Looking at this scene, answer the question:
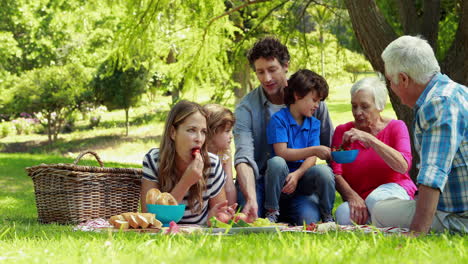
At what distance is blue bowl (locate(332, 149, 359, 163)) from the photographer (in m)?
4.22

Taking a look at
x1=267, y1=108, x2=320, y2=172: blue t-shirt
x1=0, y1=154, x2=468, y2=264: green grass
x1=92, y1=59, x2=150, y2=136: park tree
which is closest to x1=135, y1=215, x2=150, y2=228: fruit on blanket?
x1=0, y1=154, x2=468, y2=264: green grass

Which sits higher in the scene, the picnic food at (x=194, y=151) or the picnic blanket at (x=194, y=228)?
the picnic food at (x=194, y=151)

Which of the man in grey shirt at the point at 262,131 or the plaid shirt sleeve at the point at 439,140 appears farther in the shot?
the man in grey shirt at the point at 262,131

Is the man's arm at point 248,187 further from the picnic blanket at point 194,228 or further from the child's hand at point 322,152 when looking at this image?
the child's hand at point 322,152

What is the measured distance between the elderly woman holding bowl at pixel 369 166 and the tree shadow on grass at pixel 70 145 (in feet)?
49.8

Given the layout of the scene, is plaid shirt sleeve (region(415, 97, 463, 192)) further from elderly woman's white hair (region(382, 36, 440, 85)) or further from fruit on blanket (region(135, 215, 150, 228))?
fruit on blanket (region(135, 215, 150, 228))

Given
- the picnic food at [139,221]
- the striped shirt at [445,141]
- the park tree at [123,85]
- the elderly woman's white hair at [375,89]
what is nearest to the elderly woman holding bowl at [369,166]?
the elderly woman's white hair at [375,89]

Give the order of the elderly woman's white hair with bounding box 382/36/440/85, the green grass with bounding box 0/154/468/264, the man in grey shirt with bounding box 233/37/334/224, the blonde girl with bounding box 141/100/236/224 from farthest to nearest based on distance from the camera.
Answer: the man in grey shirt with bounding box 233/37/334/224
the blonde girl with bounding box 141/100/236/224
the elderly woman's white hair with bounding box 382/36/440/85
the green grass with bounding box 0/154/468/264

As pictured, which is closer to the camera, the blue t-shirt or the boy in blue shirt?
the boy in blue shirt

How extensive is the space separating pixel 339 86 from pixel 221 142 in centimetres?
3257

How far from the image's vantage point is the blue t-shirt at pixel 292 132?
453 centimetres

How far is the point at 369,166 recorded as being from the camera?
4508 mm

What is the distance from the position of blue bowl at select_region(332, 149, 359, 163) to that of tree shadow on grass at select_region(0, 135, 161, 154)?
50.8ft

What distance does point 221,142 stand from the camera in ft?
15.2
